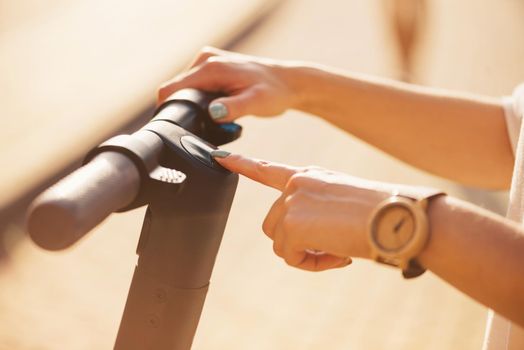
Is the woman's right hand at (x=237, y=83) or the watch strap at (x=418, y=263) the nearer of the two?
the watch strap at (x=418, y=263)

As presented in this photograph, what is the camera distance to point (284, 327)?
3203 millimetres

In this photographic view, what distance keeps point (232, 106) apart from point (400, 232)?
1.47ft

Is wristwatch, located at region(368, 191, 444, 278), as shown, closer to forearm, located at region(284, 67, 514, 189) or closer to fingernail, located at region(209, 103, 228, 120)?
fingernail, located at region(209, 103, 228, 120)

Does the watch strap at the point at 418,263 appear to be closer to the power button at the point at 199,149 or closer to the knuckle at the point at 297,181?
the knuckle at the point at 297,181

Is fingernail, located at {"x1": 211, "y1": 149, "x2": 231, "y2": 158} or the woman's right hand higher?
the woman's right hand

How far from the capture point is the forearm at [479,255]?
0.91 metres

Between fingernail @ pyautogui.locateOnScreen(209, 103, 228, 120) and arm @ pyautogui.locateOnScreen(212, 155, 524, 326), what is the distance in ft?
0.73

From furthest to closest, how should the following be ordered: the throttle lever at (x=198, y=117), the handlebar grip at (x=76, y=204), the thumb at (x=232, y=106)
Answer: the thumb at (x=232, y=106)
the throttle lever at (x=198, y=117)
the handlebar grip at (x=76, y=204)

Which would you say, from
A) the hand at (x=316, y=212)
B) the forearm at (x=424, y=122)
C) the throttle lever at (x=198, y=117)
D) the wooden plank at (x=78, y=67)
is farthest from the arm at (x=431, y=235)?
the wooden plank at (x=78, y=67)

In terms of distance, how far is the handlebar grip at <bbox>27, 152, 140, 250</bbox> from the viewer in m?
0.74

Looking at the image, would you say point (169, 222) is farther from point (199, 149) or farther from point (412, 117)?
point (412, 117)

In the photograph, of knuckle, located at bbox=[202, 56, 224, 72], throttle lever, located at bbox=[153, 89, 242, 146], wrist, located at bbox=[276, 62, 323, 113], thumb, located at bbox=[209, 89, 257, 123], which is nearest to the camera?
throttle lever, located at bbox=[153, 89, 242, 146]

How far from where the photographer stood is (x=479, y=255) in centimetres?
92

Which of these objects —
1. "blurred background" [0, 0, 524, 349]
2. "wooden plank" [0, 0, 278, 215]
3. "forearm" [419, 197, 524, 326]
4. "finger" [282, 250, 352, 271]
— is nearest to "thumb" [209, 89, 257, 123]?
"finger" [282, 250, 352, 271]
